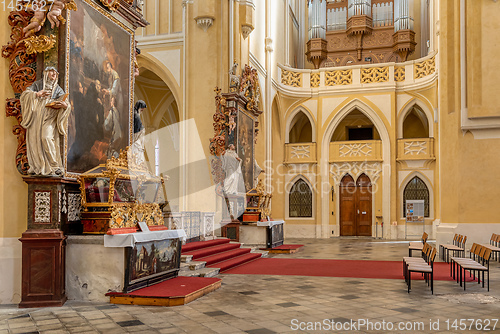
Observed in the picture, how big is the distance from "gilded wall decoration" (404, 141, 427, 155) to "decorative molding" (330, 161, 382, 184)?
1217 mm

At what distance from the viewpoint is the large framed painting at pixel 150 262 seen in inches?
253

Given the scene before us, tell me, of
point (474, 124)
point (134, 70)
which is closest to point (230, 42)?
point (134, 70)

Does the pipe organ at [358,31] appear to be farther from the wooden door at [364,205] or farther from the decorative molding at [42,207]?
the decorative molding at [42,207]

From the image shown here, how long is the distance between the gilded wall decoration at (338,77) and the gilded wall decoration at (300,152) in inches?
112

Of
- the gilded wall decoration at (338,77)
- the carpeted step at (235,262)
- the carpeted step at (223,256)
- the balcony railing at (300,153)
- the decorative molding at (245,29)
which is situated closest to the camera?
the carpeted step at (235,262)

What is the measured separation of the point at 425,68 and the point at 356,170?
4809mm

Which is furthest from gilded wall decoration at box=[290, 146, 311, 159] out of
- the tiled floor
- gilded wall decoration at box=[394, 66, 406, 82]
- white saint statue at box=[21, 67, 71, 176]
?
white saint statue at box=[21, 67, 71, 176]

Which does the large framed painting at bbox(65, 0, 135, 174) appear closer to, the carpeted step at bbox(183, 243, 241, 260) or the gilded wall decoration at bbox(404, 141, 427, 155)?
the carpeted step at bbox(183, 243, 241, 260)

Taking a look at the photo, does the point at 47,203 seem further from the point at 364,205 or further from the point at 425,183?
the point at 425,183

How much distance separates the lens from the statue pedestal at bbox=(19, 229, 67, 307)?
607 cm

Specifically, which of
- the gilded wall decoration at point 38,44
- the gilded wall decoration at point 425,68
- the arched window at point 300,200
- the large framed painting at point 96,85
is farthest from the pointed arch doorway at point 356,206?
the gilded wall decoration at point 38,44

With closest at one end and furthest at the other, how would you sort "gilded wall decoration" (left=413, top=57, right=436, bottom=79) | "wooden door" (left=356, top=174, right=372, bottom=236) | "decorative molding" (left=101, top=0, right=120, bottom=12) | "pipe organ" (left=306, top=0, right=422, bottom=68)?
1. "decorative molding" (left=101, top=0, right=120, bottom=12)
2. "gilded wall decoration" (left=413, top=57, right=436, bottom=79)
3. "wooden door" (left=356, top=174, right=372, bottom=236)
4. "pipe organ" (left=306, top=0, right=422, bottom=68)

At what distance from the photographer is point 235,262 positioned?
1020 cm

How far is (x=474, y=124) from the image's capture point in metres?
12.0
